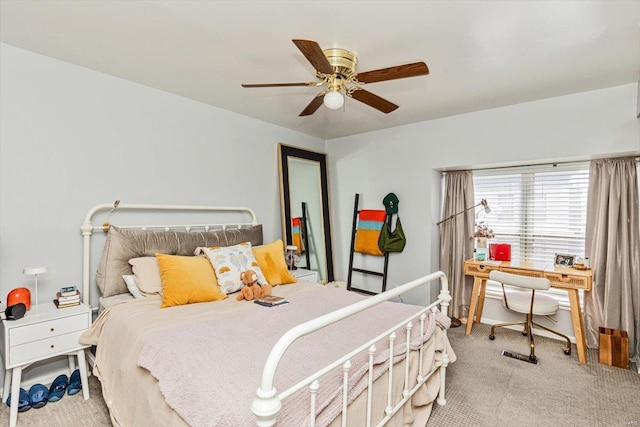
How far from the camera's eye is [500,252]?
3537 mm

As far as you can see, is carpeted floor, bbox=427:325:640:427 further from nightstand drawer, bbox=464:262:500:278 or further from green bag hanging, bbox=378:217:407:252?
green bag hanging, bbox=378:217:407:252

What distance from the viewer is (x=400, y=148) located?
3988 mm

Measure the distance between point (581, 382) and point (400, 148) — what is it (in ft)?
9.28

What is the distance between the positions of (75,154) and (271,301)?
1.87 meters

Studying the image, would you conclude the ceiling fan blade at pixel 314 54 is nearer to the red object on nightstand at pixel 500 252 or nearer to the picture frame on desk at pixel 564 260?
the red object on nightstand at pixel 500 252

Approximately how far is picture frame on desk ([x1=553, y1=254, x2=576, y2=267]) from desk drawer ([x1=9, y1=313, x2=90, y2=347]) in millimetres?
4112

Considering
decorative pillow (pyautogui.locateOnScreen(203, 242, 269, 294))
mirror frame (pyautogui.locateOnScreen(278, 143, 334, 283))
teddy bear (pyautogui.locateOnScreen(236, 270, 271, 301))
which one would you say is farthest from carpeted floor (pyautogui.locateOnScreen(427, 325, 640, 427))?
mirror frame (pyautogui.locateOnScreen(278, 143, 334, 283))

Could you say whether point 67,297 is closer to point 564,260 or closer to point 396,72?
point 396,72

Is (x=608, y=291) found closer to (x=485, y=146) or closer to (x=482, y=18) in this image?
(x=485, y=146)

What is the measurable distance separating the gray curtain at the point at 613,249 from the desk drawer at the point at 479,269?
89 cm

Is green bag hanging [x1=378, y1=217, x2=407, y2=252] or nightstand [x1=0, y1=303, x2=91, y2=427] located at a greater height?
green bag hanging [x1=378, y1=217, x2=407, y2=252]

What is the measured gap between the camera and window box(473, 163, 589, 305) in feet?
10.8

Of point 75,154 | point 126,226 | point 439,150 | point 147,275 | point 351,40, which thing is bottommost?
point 147,275

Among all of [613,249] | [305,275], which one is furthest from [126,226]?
[613,249]
